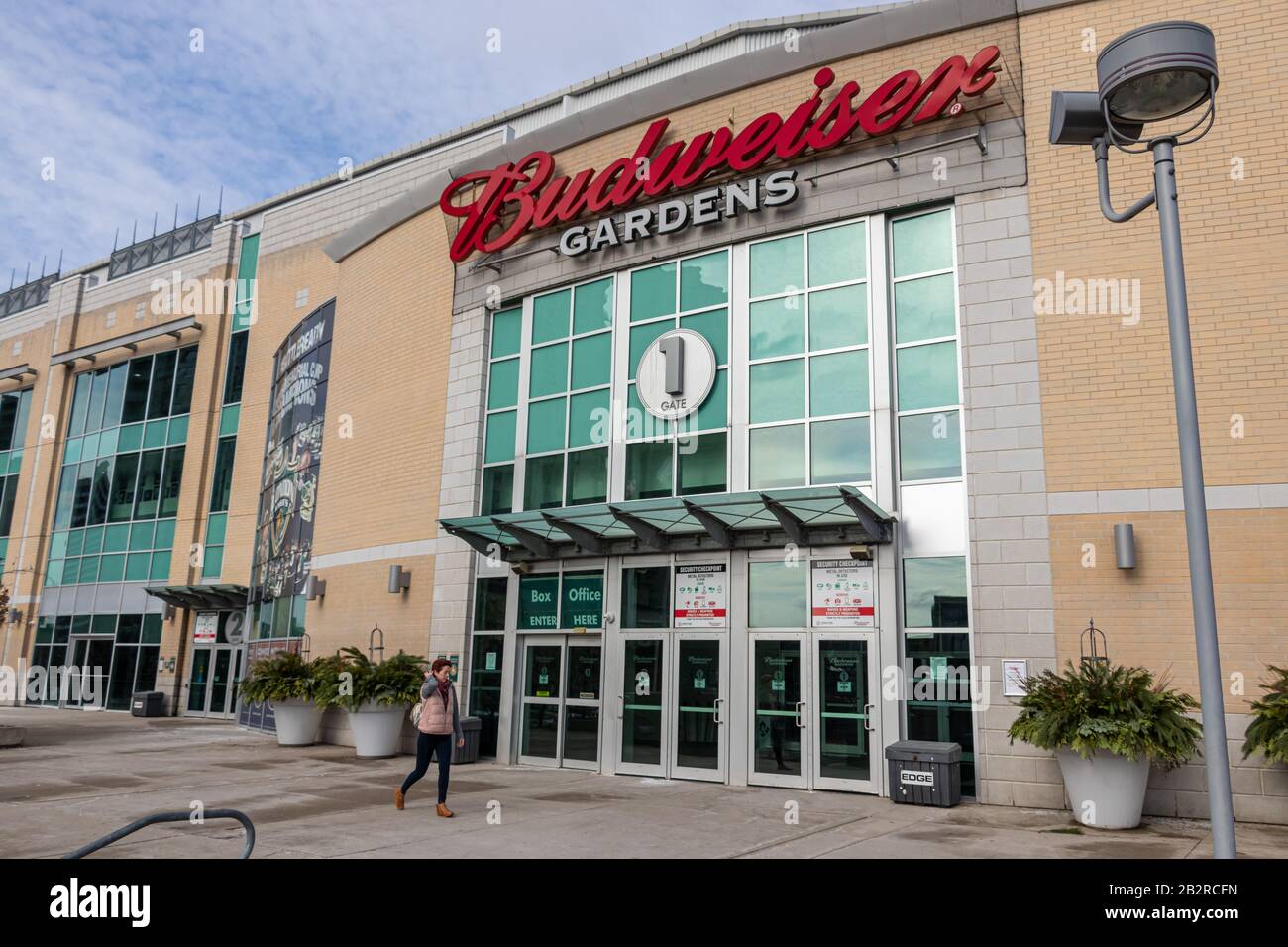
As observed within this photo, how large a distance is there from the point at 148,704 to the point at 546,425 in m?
20.3

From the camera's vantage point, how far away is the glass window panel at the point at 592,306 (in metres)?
17.9

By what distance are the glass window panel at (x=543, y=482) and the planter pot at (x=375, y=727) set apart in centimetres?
462

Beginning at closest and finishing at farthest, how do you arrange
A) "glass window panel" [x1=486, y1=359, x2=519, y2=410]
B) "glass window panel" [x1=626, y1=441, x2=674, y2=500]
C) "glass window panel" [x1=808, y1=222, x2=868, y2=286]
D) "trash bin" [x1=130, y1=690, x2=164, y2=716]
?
"glass window panel" [x1=808, y1=222, x2=868, y2=286]
"glass window panel" [x1=626, y1=441, x2=674, y2=500]
"glass window panel" [x1=486, y1=359, x2=519, y2=410]
"trash bin" [x1=130, y1=690, x2=164, y2=716]

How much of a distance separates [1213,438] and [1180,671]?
301 centimetres

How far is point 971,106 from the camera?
1444cm

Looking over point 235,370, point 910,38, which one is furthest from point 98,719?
point 910,38

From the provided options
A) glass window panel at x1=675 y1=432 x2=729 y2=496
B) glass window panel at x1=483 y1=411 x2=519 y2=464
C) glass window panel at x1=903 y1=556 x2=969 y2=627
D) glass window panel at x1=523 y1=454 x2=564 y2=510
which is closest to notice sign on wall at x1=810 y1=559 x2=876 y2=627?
glass window panel at x1=903 y1=556 x2=969 y2=627

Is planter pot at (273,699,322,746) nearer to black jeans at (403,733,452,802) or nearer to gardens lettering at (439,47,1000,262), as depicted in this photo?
black jeans at (403,733,452,802)

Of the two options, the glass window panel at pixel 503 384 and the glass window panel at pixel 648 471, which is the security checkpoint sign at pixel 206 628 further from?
the glass window panel at pixel 648 471

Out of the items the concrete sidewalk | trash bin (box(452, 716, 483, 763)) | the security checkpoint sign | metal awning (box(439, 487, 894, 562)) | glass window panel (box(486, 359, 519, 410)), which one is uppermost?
glass window panel (box(486, 359, 519, 410))

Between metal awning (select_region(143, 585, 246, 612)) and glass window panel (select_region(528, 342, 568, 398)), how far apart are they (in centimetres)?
1595

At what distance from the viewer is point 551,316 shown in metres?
18.7

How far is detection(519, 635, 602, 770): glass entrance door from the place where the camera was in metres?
16.4
